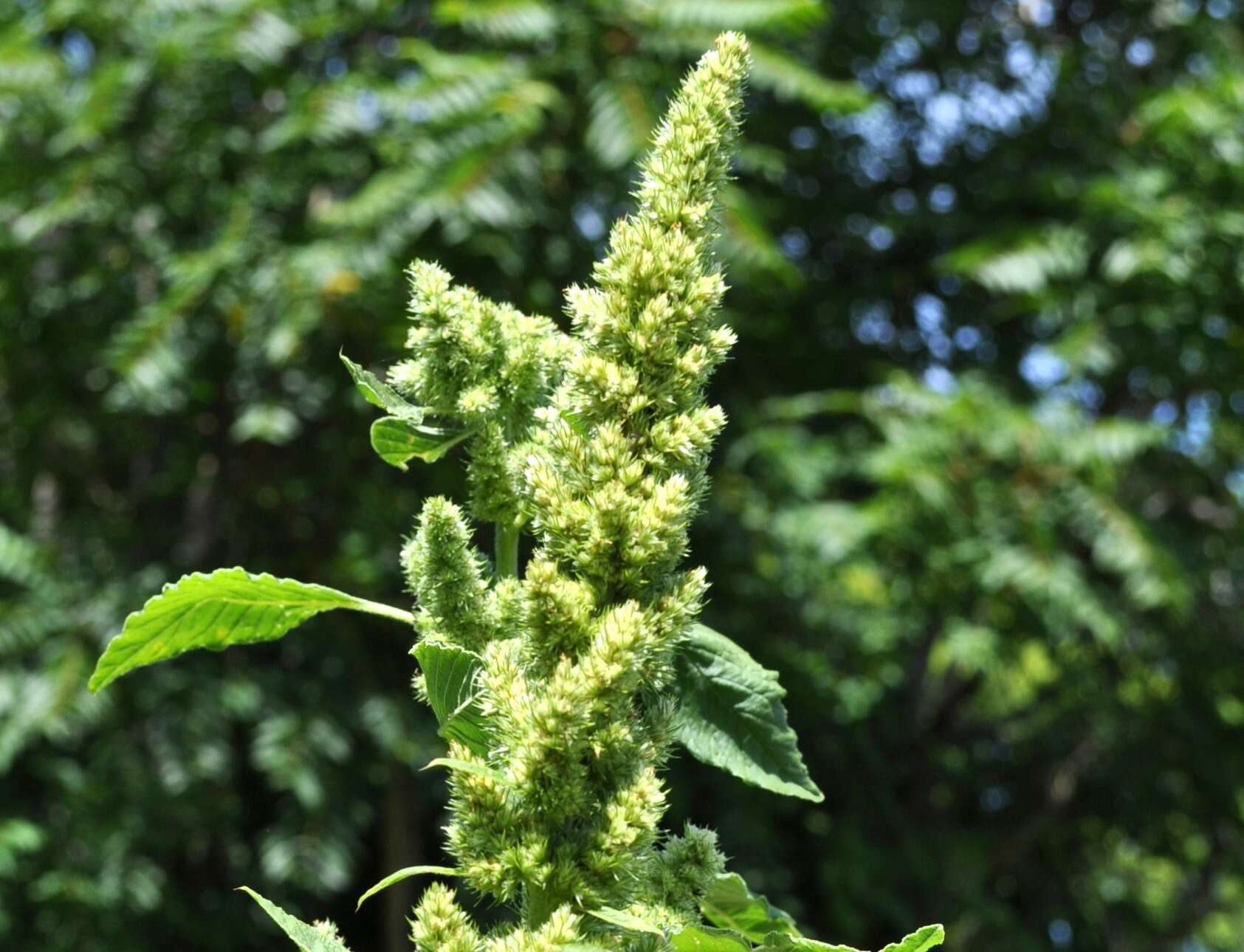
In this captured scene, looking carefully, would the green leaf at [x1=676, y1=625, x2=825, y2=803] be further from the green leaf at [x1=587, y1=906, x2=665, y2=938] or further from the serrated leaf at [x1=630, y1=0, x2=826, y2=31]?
the serrated leaf at [x1=630, y1=0, x2=826, y2=31]

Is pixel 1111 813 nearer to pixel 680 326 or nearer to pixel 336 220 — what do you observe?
pixel 336 220

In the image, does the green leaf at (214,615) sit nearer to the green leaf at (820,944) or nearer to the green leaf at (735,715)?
the green leaf at (735,715)

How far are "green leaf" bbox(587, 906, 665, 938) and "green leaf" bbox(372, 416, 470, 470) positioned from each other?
36 centimetres

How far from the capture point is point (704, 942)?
0.86 meters

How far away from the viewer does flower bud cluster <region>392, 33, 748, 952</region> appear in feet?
2.85

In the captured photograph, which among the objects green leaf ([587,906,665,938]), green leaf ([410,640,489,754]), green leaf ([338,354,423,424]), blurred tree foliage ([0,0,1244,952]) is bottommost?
blurred tree foliage ([0,0,1244,952])


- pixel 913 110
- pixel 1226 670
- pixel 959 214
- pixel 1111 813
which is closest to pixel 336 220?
pixel 959 214

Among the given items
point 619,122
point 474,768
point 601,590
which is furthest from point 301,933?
point 619,122

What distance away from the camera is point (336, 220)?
13.5ft

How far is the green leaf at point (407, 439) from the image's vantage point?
1057mm

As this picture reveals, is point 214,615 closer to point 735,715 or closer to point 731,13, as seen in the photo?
point 735,715

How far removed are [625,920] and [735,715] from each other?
0.29m

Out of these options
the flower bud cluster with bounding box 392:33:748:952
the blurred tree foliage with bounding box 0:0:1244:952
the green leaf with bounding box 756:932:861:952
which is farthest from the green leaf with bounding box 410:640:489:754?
the blurred tree foliage with bounding box 0:0:1244:952

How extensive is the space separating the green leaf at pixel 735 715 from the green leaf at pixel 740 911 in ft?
0.30
